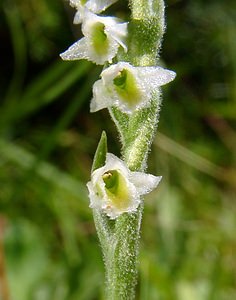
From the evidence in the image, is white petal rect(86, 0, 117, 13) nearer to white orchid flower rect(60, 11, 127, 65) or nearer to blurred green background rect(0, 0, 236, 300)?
white orchid flower rect(60, 11, 127, 65)

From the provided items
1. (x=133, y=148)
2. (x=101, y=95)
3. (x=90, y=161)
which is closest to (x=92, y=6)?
(x=101, y=95)

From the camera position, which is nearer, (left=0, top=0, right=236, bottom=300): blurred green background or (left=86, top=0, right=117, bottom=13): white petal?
(left=86, top=0, right=117, bottom=13): white petal

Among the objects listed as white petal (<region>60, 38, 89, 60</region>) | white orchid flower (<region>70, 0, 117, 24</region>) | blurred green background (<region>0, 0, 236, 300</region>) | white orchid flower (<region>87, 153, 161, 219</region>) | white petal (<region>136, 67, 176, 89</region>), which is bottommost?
blurred green background (<region>0, 0, 236, 300</region>)

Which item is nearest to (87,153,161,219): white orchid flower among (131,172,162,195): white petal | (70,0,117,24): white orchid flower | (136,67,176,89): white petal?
(131,172,162,195): white petal

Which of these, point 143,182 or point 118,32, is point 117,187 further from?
point 118,32

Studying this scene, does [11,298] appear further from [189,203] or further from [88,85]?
[189,203]

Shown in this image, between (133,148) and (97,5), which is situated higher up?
(97,5)

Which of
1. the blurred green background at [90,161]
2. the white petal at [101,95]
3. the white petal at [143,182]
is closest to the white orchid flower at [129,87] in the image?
the white petal at [101,95]
